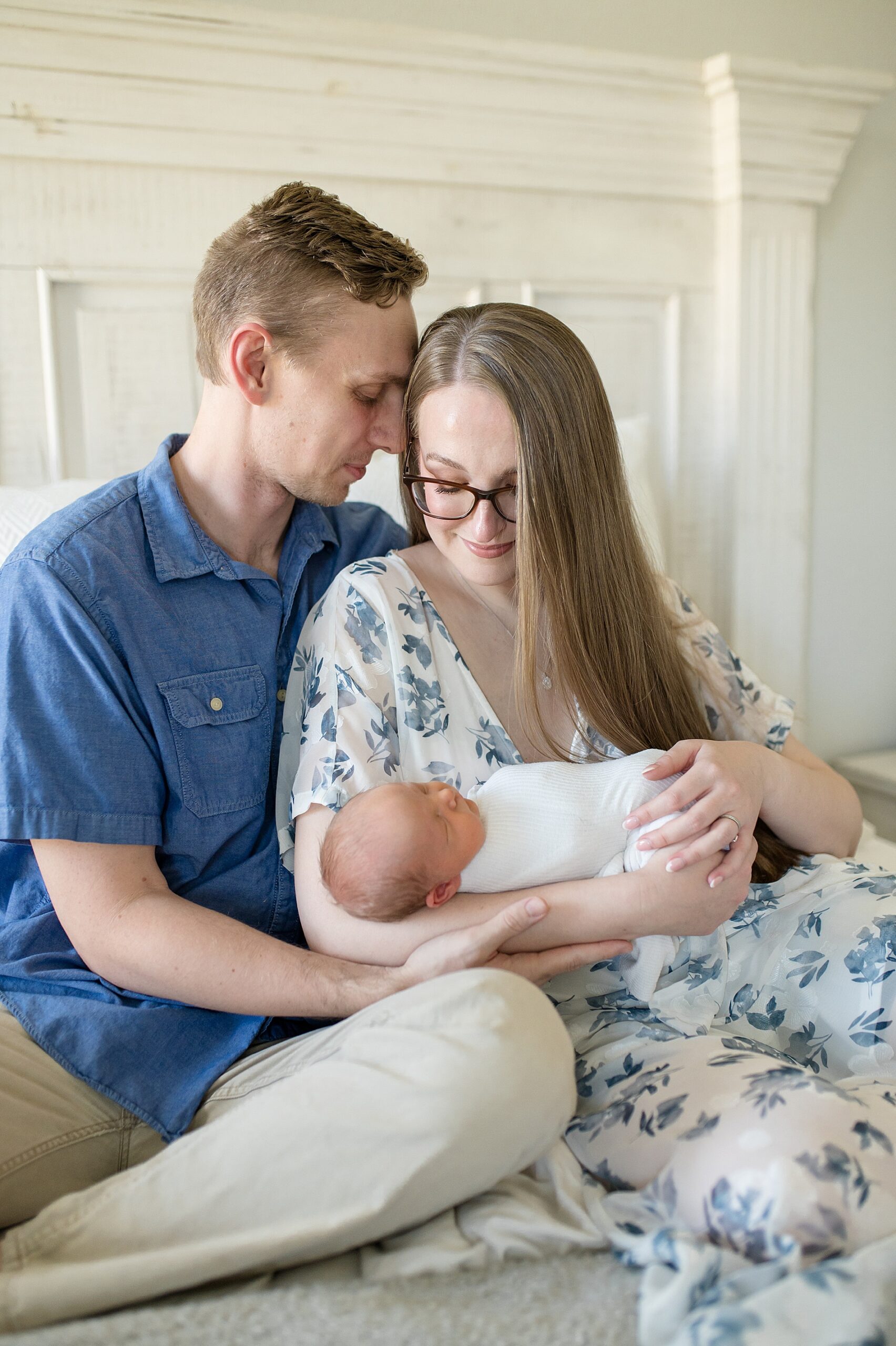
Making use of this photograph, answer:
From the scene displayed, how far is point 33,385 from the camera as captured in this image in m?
1.90

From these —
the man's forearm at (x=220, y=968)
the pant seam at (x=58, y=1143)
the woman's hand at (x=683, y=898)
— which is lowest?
the pant seam at (x=58, y=1143)

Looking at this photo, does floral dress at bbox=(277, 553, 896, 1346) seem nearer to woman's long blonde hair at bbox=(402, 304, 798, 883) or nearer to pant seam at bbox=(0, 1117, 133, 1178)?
woman's long blonde hair at bbox=(402, 304, 798, 883)

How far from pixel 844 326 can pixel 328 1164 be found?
7.40 feet

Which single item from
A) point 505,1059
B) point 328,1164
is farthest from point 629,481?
point 328,1164

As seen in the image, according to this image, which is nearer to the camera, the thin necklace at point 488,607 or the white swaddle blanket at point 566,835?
the white swaddle blanket at point 566,835

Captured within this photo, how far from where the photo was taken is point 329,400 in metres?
1.42

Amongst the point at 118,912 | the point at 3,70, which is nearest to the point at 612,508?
the point at 118,912

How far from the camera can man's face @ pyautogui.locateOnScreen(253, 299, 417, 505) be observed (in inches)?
55.7

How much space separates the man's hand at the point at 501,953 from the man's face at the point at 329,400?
63 cm

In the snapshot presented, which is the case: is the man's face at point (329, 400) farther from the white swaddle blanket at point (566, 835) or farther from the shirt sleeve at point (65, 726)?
the white swaddle blanket at point (566, 835)

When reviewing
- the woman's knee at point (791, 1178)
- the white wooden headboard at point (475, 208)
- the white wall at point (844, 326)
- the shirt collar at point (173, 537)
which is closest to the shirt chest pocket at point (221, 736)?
the shirt collar at point (173, 537)

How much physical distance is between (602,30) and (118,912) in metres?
2.04

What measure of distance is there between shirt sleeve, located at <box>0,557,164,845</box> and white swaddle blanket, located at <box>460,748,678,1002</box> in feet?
1.33

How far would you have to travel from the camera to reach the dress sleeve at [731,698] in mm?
1595
